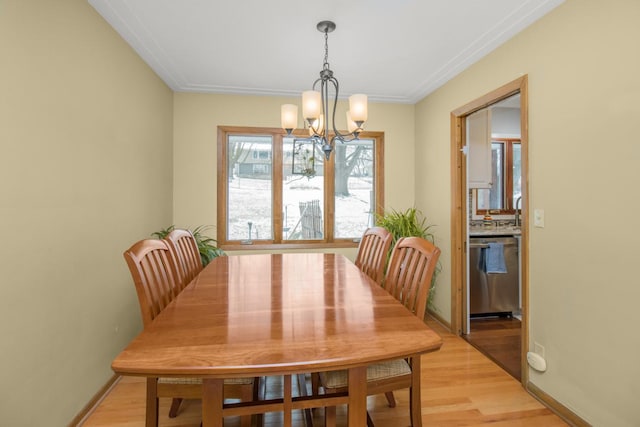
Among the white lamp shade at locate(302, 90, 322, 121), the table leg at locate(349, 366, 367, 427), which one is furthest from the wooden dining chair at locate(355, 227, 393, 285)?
the table leg at locate(349, 366, 367, 427)

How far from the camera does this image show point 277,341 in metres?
1.06

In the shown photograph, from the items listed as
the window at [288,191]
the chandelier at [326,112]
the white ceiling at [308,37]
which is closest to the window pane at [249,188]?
the window at [288,191]

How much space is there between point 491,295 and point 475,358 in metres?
1.06

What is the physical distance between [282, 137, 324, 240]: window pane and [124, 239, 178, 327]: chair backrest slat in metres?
2.07

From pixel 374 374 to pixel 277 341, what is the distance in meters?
0.64

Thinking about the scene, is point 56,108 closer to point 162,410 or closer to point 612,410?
point 162,410

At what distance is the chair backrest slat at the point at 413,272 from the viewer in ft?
5.04

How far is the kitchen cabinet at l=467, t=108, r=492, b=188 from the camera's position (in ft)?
11.6

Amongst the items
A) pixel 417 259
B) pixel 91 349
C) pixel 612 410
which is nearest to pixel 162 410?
Answer: pixel 91 349

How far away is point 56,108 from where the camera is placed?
5.66 feet

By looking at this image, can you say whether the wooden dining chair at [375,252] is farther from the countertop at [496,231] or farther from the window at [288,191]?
the countertop at [496,231]

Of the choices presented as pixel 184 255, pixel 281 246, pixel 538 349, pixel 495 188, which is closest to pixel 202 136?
pixel 281 246

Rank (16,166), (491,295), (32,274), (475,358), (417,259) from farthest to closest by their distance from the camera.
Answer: (491,295), (475,358), (417,259), (32,274), (16,166)

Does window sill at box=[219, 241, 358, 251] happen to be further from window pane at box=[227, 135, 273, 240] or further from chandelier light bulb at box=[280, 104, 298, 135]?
chandelier light bulb at box=[280, 104, 298, 135]
